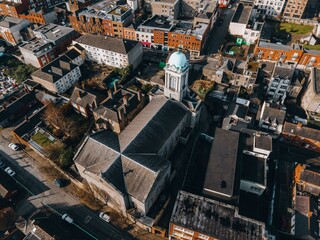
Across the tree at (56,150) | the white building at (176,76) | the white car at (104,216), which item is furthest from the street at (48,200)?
the white building at (176,76)

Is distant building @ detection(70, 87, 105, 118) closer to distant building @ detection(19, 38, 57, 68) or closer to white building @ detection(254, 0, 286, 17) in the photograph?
distant building @ detection(19, 38, 57, 68)

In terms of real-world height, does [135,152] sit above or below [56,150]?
above

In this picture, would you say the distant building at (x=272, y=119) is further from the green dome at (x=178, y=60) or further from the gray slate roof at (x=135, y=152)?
the green dome at (x=178, y=60)

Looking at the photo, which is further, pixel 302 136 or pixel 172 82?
pixel 302 136

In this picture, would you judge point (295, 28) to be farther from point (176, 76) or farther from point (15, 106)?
point (15, 106)

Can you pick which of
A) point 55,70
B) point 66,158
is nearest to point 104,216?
point 66,158

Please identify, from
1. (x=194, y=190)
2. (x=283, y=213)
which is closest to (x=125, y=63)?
(x=194, y=190)

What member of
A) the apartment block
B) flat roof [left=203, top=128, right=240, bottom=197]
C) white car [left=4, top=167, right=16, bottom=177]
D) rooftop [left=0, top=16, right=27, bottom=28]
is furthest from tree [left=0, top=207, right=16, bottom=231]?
rooftop [left=0, top=16, right=27, bottom=28]

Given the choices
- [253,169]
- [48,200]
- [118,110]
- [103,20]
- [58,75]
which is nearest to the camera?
[253,169]
